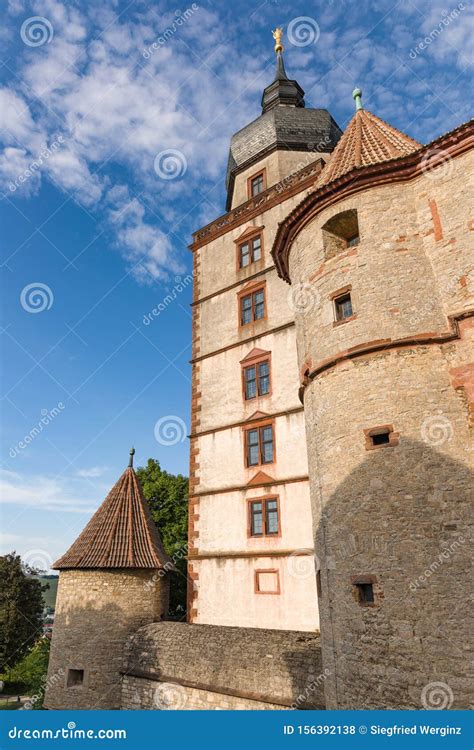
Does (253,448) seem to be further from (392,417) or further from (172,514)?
(172,514)

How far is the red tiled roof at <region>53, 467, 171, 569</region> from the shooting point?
46.6 ft

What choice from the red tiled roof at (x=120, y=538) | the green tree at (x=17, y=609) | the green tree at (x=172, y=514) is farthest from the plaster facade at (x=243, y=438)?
the green tree at (x=17, y=609)

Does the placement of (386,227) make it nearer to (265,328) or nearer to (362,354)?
(362,354)

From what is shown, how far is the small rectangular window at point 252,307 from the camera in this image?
685 inches

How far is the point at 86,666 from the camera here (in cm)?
1309

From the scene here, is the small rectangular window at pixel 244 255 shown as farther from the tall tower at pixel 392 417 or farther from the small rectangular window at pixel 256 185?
the tall tower at pixel 392 417

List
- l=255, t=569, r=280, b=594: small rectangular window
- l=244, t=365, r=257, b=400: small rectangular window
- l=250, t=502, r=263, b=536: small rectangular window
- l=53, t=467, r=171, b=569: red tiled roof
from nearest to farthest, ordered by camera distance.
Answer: l=255, t=569, r=280, b=594: small rectangular window
l=53, t=467, r=171, b=569: red tiled roof
l=250, t=502, r=263, b=536: small rectangular window
l=244, t=365, r=257, b=400: small rectangular window

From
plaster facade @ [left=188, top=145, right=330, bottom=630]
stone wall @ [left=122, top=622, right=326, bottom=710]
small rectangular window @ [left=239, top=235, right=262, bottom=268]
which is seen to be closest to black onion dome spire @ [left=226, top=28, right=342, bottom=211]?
plaster facade @ [left=188, top=145, right=330, bottom=630]

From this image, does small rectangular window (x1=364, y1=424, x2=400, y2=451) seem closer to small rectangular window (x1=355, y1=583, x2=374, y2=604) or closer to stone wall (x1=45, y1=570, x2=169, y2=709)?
small rectangular window (x1=355, y1=583, x2=374, y2=604)

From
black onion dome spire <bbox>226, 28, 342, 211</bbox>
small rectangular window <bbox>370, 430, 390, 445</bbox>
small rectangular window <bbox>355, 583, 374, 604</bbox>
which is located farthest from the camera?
black onion dome spire <bbox>226, 28, 342, 211</bbox>

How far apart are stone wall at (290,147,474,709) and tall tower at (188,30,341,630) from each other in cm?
468

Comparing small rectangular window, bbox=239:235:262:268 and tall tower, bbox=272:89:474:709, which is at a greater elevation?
small rectangular window, bbox=239:235:262:268

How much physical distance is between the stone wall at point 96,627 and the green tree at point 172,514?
1008cm

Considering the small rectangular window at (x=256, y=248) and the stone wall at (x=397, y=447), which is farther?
the small rectangular window at (x=256, y=248)
